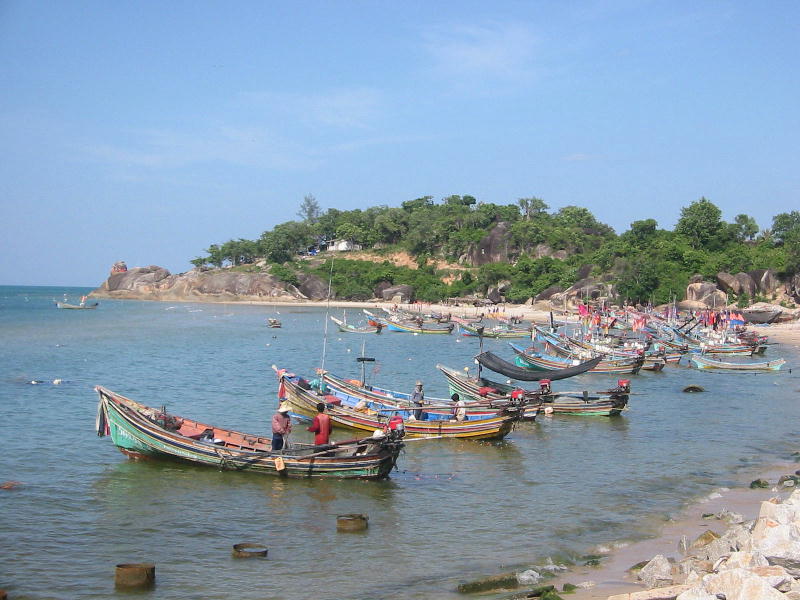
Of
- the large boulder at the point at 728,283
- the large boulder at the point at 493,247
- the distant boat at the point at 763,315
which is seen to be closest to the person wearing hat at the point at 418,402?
the distant boat at the point at 763,315

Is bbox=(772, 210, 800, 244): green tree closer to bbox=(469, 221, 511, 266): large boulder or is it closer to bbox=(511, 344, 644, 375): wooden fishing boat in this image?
bbox=(469, 221, 511, 266): large boulder

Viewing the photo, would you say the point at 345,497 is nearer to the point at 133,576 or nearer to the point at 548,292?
the point at 133,576

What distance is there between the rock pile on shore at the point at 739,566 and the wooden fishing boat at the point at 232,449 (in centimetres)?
657

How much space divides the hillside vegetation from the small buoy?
6237 centimetres

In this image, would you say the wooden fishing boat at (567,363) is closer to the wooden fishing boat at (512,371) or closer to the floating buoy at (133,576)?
the wooden fishing boat at (512,371)

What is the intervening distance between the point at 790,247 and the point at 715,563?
65.8 meters

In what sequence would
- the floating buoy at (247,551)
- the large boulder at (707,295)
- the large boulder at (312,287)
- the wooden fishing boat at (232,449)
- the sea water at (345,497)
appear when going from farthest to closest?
the large boulder at (312,287)
the large boulder at (707,295)
the wooden fishing boat at (232,449)
the floating buoy at (247,551)
the sea water at (345,497)

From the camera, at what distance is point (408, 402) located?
21.9 meters

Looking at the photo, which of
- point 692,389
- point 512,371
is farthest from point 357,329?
point 512,371

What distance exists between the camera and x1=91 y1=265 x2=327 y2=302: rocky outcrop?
348 ft

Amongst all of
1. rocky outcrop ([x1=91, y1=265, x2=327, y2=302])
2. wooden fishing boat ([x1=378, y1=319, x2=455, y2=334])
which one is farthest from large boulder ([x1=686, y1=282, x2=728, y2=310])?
rocky outcrop ([x1=91, y1=265, x2=327, y2=302])

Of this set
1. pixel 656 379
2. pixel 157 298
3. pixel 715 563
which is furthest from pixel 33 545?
pixel 157 298

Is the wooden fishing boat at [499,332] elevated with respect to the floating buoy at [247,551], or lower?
elevated

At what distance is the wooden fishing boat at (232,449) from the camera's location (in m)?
16.1
